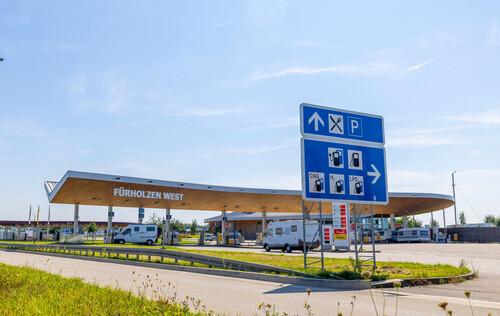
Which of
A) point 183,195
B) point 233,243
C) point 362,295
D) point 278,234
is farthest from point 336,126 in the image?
point 233,243

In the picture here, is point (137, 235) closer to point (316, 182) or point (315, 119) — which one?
point (316, 182)

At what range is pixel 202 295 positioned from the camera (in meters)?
9.84

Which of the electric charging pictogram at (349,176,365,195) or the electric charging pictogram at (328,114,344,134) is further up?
the electric charging pictogram at (328,114,344,134)

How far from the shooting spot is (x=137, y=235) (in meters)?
46.7

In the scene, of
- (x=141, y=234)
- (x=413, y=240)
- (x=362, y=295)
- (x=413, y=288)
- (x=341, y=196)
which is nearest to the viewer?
(x=362, y=295)

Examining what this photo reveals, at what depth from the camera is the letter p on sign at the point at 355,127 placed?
654 inches

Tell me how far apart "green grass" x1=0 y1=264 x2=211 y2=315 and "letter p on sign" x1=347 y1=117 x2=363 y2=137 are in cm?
1089

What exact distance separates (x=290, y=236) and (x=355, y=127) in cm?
2018

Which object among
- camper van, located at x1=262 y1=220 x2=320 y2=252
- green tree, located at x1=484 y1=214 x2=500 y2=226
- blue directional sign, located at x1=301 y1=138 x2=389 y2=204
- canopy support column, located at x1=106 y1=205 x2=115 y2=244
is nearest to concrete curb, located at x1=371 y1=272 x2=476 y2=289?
blue directional sign, located at x1=301 y1=138 x2=389 y2=204

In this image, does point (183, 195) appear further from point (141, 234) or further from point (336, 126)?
point (336, 126)

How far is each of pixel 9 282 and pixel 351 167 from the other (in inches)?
459

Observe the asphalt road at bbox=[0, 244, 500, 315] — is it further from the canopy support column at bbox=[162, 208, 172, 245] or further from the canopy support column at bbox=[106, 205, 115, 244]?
the canopy support column at bbox=[106, 205, 115, 244]

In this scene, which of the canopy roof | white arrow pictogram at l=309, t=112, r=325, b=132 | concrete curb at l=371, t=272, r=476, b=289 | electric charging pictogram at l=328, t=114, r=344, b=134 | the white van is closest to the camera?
concrete curb at l=371, t=272, r=476, b=289

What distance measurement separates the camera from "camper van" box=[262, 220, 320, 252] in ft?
114
